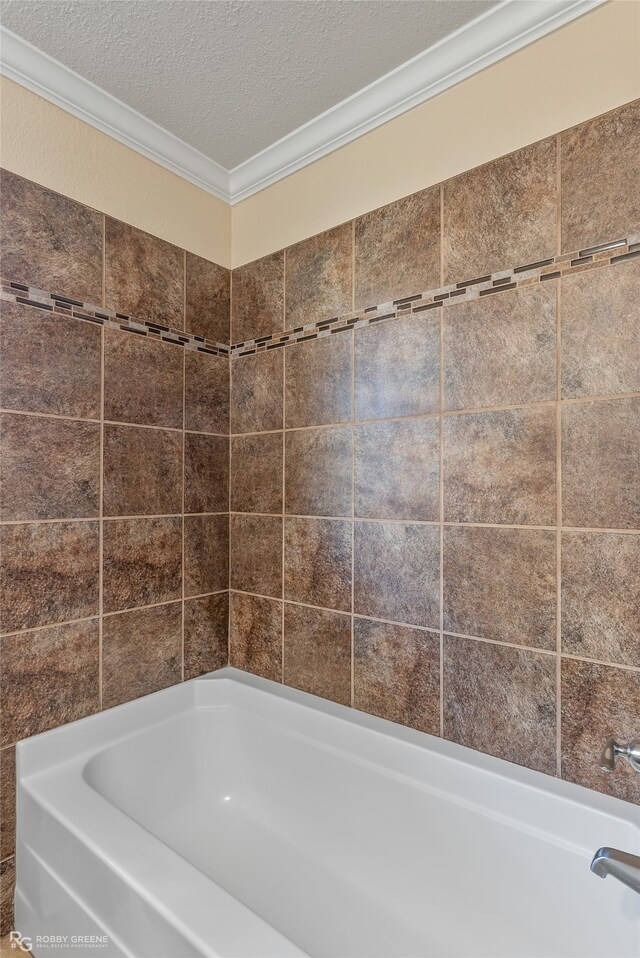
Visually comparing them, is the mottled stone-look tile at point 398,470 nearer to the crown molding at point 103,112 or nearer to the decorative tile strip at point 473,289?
the decorative tile strip at point 473,289

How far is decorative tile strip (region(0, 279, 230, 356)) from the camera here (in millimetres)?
1413

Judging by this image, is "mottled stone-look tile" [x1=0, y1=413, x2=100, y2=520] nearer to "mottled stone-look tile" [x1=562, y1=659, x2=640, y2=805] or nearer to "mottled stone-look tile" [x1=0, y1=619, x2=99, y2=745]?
"mottled stone-look tile" [x1=0, y1=619, x2=99, y2=745]

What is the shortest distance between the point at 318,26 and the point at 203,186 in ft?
2.39

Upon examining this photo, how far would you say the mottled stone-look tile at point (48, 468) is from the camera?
1.39m

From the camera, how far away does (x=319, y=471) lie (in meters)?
1.71

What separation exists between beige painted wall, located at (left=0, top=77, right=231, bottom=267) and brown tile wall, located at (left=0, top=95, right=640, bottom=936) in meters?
0.06

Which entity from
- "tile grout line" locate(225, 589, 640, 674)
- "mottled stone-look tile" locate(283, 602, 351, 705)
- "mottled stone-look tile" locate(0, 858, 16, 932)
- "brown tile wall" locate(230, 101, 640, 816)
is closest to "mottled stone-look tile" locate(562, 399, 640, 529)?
"brown tile wall" locate(230, 101, 640, 816)

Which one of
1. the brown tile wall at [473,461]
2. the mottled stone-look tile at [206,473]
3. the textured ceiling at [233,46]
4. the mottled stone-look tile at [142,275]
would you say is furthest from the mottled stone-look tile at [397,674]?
→ the textured ceiling at [233,46]

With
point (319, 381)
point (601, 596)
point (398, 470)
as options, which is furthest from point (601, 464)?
point (319, 381)

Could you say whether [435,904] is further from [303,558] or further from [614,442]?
[614,442]

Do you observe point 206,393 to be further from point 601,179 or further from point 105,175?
point 601,179

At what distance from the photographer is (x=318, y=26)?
1.31 meters

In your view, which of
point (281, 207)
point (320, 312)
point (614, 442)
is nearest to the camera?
point (614, 442)

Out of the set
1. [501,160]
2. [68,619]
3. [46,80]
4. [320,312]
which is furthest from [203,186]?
[68,619]
